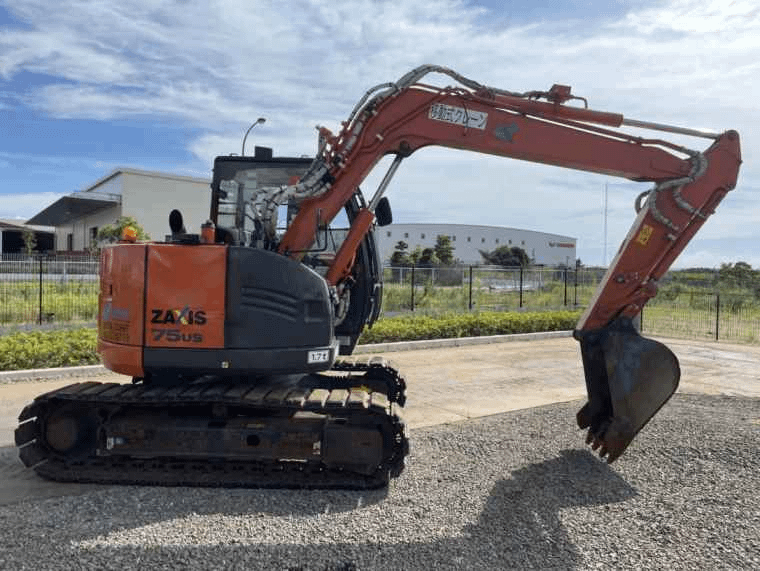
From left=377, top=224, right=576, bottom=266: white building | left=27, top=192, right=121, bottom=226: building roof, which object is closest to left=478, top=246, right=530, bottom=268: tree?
left=377, top=224, right=576, bottom=266: white building

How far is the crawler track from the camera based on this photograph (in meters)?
5.26

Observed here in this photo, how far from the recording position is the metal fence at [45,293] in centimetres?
1404

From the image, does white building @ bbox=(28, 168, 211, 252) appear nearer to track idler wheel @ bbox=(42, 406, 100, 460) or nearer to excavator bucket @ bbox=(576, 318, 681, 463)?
track idler wheel @ bbox=(42, 406, 100, 460)

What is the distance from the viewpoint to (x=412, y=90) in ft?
18.5

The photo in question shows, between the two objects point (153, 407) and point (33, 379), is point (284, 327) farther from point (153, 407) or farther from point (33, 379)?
point (33, 379)

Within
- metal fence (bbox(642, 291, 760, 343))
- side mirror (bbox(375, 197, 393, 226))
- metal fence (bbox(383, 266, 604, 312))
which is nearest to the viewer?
side mirror (bbox(375, 197, 393, 226))

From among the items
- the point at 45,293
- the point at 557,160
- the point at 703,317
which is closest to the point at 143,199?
the point at 45,293

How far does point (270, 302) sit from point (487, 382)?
555cm

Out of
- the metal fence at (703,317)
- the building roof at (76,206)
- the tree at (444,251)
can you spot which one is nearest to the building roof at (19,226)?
the building roof at (76,206)

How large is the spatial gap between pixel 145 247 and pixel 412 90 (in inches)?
104

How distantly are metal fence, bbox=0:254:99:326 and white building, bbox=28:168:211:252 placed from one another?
43094 millimetres

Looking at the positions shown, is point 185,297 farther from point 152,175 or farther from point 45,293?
point 152,175

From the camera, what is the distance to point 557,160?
5734 millimetres

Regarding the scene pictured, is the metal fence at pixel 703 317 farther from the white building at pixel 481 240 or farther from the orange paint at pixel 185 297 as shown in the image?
the white building at pixel 481 240
